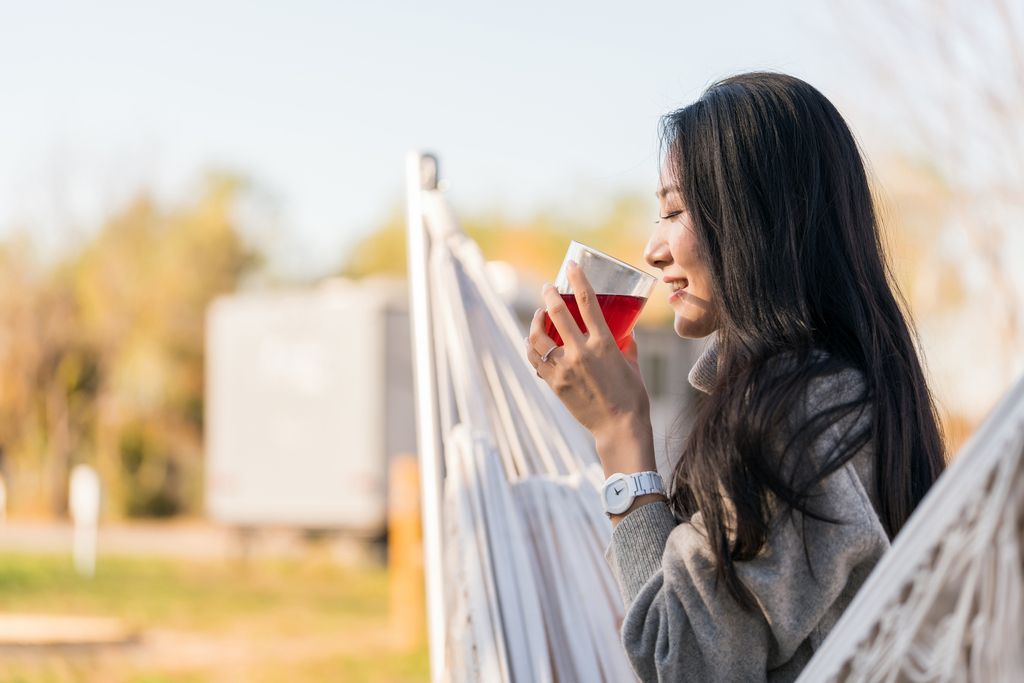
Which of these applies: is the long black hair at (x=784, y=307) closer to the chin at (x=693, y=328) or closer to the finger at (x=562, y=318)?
the chin at (x=693, y=328)

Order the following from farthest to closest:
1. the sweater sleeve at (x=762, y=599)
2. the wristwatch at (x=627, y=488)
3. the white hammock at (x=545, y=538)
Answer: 1. the wristwatch at (x=627, y=488)
2. the sweater sleeve at (x=762, y=599)
3. the white hammock at (x=545, y=538)

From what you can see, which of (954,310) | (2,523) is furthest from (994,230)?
(2,523)

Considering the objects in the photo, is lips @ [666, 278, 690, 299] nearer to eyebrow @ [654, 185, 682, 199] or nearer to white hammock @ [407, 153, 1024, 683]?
eyebrow @ [654, 185, 682, 199]

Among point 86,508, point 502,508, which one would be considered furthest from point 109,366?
point 502,508

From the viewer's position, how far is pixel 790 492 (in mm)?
895

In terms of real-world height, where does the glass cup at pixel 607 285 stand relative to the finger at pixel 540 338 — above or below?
above

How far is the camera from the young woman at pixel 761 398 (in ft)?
2.97

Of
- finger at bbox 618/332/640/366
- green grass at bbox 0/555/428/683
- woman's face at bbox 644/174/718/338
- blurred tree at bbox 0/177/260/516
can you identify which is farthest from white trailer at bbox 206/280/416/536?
woman's face at bbox 644/174/718/338

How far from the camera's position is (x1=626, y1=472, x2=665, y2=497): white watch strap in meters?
1.07

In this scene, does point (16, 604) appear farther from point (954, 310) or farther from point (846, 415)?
point (954, 310)

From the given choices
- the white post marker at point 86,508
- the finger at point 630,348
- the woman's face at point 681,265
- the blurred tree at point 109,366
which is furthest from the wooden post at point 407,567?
the blurred tree at point 109,366

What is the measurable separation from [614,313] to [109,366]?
15041 millimetres

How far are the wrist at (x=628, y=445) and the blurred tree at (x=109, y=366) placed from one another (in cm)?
1310

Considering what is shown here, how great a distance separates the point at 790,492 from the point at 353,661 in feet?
13.9
